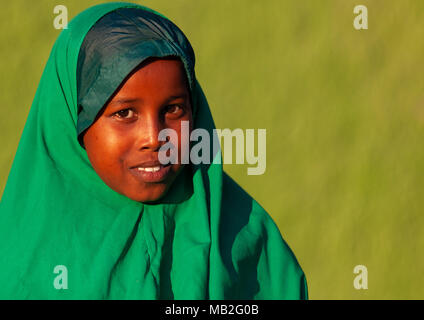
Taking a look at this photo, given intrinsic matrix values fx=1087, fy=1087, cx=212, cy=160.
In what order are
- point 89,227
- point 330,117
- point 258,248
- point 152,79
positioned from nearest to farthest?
1. point 152,79
2. point 89,227
3. point 258,248
4. point 330,117

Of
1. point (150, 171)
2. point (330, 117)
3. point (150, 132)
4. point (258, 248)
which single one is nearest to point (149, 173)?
point (150, 171)

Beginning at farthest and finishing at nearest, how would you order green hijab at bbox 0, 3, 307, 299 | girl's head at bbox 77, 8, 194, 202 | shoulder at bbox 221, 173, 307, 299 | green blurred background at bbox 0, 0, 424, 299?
green blurred background at bbox 0, 0, 424, 299 < shoulder at bbox 221, 173, 307, 299 < green hijab at bbox 0, 3, 307, 299 < girl's head at bbox 77, 8, 194, 202

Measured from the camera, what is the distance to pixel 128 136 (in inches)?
98.9

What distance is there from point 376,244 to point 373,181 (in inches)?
10.2

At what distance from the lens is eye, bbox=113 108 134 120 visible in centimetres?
251

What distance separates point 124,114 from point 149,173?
151mm

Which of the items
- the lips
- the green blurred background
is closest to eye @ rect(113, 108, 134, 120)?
the lips

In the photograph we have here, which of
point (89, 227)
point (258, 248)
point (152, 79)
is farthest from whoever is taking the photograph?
point (258, 248)

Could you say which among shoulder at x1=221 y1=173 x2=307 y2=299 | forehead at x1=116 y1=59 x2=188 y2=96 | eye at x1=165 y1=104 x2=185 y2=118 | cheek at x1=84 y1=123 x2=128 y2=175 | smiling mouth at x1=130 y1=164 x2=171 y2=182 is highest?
forehead at x1=116 y1=59 x2=188 y2=96

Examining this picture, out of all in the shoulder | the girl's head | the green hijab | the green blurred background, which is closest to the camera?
the girl's head

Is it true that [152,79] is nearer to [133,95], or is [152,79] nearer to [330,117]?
[133,95]

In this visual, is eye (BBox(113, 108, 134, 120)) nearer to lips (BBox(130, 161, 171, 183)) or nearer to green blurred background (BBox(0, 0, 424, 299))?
lips (BBox(130, 161, 171, 183))

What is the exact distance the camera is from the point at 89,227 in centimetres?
265

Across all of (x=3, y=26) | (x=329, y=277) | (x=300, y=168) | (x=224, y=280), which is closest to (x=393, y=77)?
(x=300, y=168)
